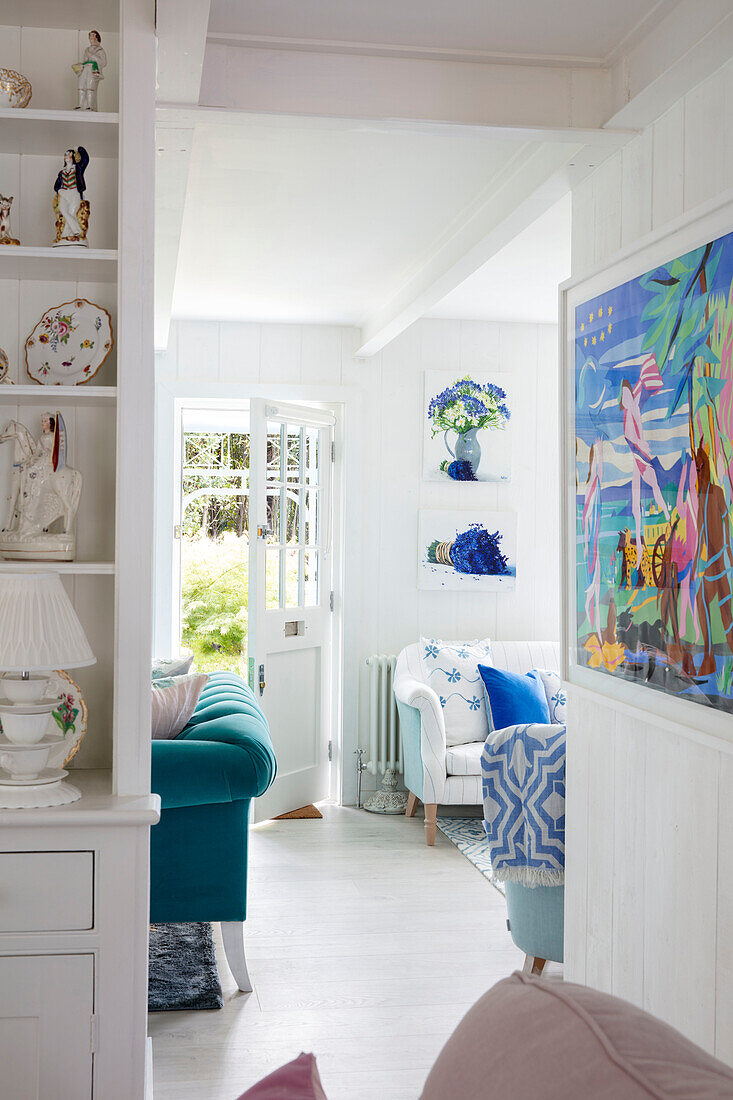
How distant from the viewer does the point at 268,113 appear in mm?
2268

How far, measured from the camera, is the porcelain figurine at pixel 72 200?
2031 mm

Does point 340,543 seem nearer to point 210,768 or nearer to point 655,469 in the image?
point 210,768

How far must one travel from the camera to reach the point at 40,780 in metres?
1.91

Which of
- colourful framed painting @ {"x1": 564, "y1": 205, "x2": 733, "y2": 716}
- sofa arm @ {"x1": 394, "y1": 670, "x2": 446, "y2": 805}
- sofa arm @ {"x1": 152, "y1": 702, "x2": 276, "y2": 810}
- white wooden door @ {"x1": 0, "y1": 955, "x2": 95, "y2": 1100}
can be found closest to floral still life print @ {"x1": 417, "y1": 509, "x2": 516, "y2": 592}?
sofa arm @ {"x1": 394, "y1": 670, "x2": 446, "y2": 805}

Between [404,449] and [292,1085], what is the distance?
192 inches

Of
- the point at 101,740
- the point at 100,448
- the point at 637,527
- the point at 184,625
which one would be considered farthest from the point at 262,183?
the point at 184,625

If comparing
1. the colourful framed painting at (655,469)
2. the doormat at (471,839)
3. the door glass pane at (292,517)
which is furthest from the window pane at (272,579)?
the colourful framed painting at (655,469)

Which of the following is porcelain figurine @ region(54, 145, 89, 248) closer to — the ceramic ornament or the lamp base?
the ceramic ornament

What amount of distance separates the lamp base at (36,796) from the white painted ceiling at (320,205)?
61.4 inches

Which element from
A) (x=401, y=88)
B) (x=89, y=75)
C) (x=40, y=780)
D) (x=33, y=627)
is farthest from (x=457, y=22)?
(x=40, y=780)

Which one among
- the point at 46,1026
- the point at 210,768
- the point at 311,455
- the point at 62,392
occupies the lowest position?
the point at 46,1026

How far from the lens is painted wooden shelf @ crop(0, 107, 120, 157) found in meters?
1.94

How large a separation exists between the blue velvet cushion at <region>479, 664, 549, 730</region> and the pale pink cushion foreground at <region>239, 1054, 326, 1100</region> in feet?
13.6

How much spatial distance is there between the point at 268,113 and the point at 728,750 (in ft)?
5.63
